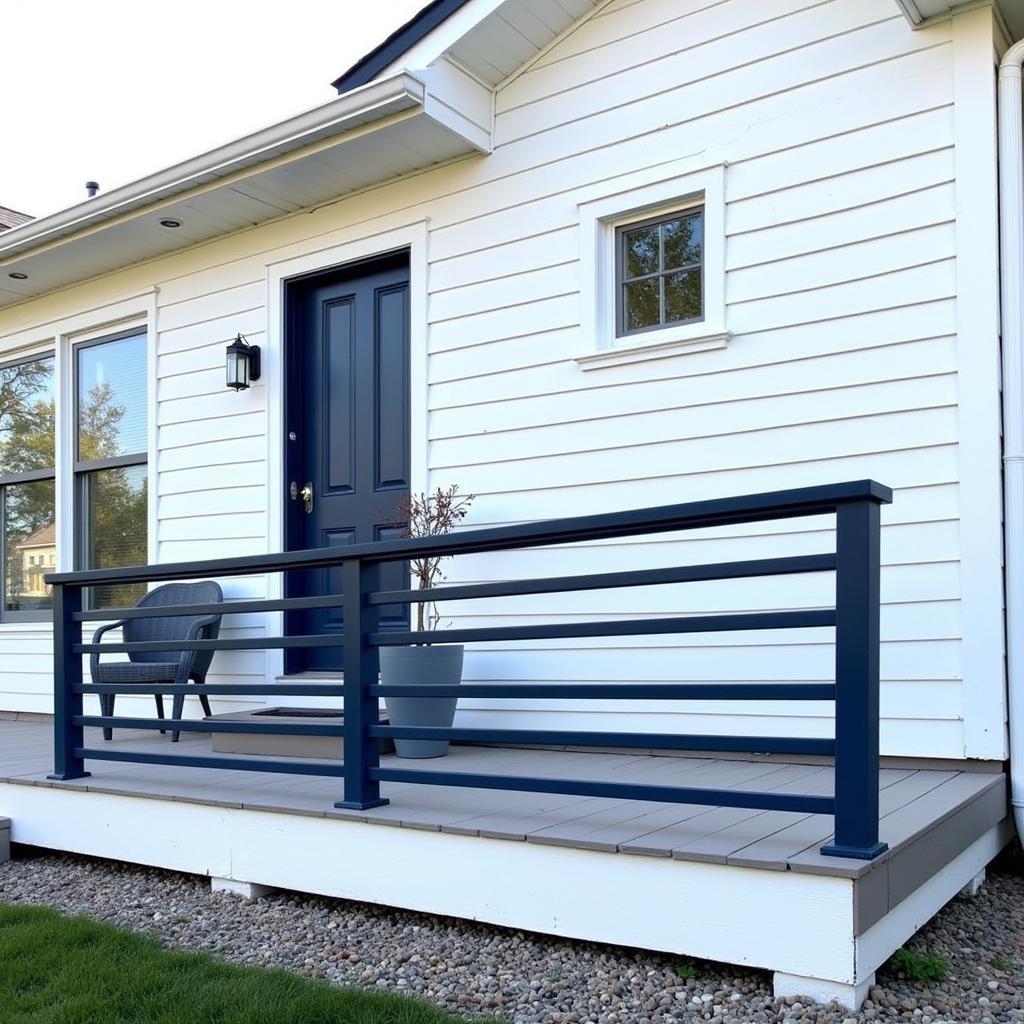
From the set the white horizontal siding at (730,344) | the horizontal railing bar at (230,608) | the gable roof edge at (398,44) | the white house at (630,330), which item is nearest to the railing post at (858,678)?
the white house at (630,330)

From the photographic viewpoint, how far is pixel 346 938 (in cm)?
281

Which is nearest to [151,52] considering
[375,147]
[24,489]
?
[24,489]

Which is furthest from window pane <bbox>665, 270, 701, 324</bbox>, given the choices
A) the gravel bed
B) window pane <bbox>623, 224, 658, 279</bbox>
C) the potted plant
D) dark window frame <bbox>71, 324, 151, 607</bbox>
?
dark window frame <bbox>71, 324, 151, 607</bbox>

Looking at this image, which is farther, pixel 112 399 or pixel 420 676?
pixel 112 399

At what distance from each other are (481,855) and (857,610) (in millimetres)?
1177

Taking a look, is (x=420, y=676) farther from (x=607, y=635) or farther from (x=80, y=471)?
(x=80, y=471)

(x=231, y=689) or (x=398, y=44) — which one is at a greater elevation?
(x=398, y=44)

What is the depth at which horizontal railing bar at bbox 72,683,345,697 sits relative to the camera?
9.87 feet

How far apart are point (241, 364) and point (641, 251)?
Answer: 2.12m

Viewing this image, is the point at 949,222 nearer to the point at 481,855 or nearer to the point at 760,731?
the point at 760,731

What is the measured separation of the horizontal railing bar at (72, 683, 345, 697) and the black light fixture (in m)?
1.81

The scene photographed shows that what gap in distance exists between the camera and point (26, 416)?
642 centimetres

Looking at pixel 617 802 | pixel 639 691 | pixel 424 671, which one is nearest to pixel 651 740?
pixel 639 691

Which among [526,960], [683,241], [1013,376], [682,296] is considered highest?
[683,241]
